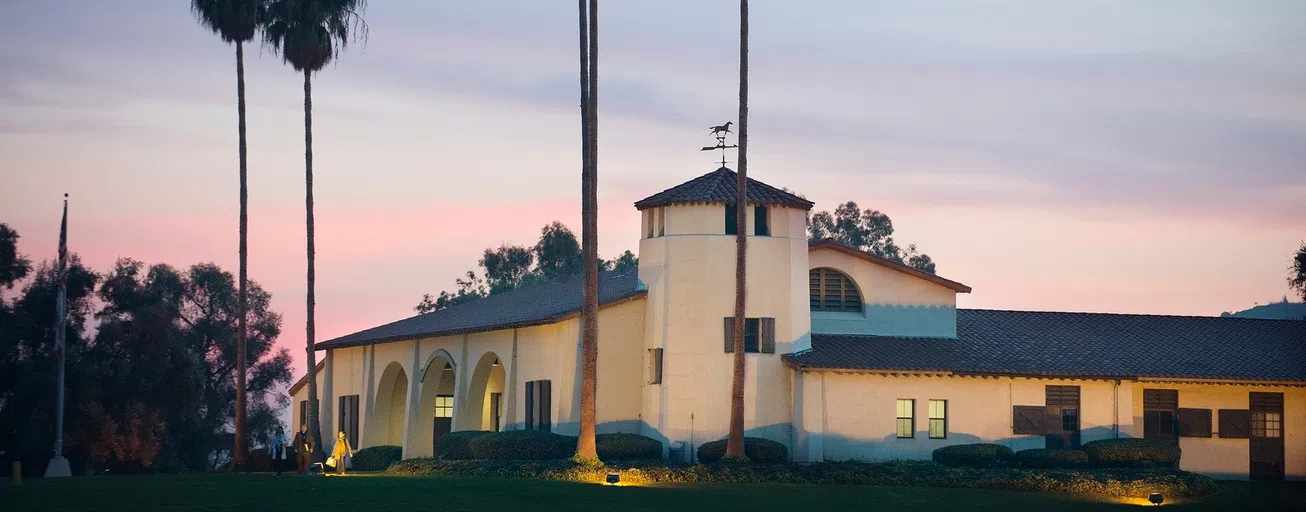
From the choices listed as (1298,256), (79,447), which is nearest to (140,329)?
(79,447)

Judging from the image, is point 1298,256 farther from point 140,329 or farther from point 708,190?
point 140,329

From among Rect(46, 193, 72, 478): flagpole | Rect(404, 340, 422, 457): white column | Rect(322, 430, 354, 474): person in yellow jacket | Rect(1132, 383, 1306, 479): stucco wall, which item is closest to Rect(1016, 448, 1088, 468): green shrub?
Rect(1132, 383, 1306, 479): stucco wall

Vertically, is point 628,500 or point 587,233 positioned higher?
point 587,233

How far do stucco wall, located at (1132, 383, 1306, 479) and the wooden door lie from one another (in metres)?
0.17

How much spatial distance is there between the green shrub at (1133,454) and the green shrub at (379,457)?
24.0m

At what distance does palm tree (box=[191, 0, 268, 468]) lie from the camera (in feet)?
182

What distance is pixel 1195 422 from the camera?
48969 millimetres

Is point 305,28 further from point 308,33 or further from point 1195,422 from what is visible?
point 1195,422

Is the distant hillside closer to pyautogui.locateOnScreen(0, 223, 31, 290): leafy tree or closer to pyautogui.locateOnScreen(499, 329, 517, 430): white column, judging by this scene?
pyautogui.locateOnScreen(499, 329, 517, 430): white column

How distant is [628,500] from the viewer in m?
35.4

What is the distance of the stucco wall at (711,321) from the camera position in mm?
46375

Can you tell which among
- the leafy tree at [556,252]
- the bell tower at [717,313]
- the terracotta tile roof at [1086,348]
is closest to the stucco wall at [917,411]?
the terracotta tile roof at [1086,348]

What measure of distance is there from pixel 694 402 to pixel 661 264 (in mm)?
4070

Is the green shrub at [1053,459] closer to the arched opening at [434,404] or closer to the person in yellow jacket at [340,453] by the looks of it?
the person in yellow jacket at [340,453]
